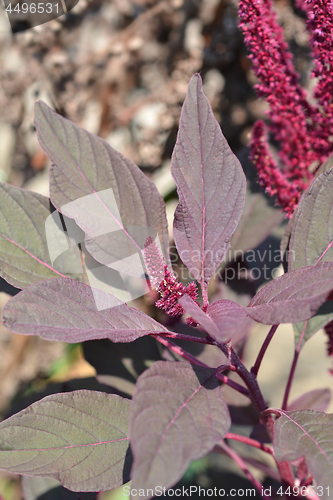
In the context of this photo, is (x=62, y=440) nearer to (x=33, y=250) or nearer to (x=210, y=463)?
(x=33, y=250)

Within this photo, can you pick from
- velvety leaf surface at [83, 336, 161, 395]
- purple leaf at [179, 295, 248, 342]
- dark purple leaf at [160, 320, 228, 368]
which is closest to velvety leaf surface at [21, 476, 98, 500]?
velvety leaf surface at [83, 336, 161, 395]

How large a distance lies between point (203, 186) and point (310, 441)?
→ 0.44m

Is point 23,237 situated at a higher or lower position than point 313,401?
higher

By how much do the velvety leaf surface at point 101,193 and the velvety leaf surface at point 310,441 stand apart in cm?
36

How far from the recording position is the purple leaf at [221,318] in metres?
0.50

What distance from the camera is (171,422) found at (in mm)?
503

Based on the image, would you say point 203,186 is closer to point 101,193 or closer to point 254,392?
point 101,193

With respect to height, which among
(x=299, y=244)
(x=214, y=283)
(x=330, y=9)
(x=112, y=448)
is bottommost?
(x=214, y=283)

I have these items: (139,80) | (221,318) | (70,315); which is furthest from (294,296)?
(139,80)

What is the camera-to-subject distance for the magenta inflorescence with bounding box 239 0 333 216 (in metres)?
0.75

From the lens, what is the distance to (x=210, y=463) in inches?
55.9

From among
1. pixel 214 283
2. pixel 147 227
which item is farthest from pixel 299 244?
pixel 214 283

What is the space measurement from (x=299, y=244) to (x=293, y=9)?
1147mm

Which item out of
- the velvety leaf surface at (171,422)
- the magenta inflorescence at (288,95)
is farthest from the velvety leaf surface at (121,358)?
the magenta inflorescence at (288,95)
